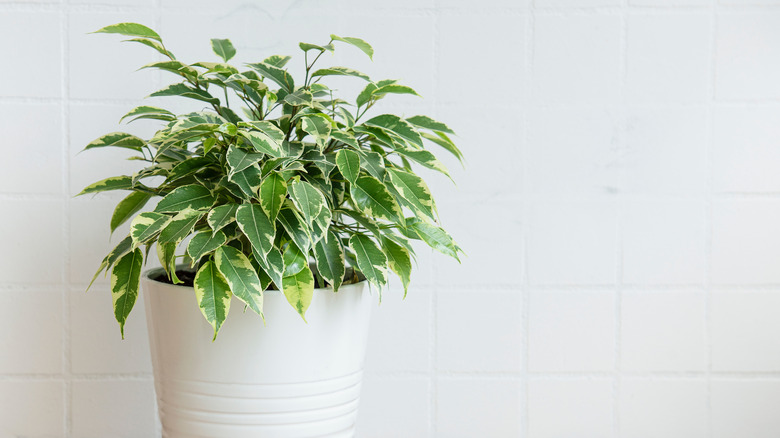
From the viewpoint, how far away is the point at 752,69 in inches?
47.9

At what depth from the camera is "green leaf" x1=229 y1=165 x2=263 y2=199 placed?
787mm

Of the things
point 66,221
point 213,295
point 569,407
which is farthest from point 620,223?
point 66,221

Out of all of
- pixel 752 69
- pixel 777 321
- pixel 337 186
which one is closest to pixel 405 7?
pixel 337 186

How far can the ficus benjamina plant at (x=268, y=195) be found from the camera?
0.77m

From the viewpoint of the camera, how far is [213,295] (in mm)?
773

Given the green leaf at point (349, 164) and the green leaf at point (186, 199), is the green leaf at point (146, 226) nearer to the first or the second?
the green leaf at point (186, 199)

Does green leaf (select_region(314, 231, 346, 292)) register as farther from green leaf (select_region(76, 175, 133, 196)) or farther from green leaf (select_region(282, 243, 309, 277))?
green leaf (select_region(76, 175, 133, 196))

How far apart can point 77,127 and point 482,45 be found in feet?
2.64

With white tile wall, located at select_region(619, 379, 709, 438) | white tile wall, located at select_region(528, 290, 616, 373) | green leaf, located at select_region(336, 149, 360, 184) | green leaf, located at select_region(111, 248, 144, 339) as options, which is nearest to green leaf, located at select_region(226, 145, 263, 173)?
green leaf, located at select_region(336, 149, 360, 184)

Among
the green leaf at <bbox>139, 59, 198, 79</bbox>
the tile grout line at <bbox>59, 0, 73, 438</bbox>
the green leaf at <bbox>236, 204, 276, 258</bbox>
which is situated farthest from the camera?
the tile grout line at <bbox>59, 0, 73, 438</bbox>

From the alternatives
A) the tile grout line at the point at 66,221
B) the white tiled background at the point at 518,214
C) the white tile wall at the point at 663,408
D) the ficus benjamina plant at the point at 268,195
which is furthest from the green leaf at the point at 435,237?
the tile grout line at the point at 66,221

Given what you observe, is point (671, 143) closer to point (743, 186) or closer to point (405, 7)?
point (743, 186)

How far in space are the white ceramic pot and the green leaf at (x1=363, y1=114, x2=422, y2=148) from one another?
23 centimetres

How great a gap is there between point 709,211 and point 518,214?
1.26 feet
